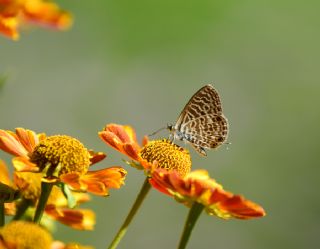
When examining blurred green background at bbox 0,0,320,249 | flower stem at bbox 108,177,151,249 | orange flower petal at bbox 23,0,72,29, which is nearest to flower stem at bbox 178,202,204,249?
flower stem at bbox 108,177,151,249

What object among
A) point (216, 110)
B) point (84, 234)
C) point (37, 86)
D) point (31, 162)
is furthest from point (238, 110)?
point (31, 162)

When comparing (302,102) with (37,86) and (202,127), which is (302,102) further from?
(202,127)

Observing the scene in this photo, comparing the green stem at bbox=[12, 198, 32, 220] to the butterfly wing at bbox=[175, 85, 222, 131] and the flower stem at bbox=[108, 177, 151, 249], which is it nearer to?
the flower stem at bbox=[108, 177, 151, 249]

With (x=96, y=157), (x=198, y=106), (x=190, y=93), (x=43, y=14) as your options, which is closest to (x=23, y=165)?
(x=96, y=157)

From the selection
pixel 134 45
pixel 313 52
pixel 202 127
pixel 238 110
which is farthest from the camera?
pixel 313 52

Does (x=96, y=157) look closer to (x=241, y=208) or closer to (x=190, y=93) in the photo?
(x=241, y=208)

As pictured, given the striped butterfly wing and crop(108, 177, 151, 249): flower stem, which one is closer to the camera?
crop(108, 177, 151, 249): flower stem
